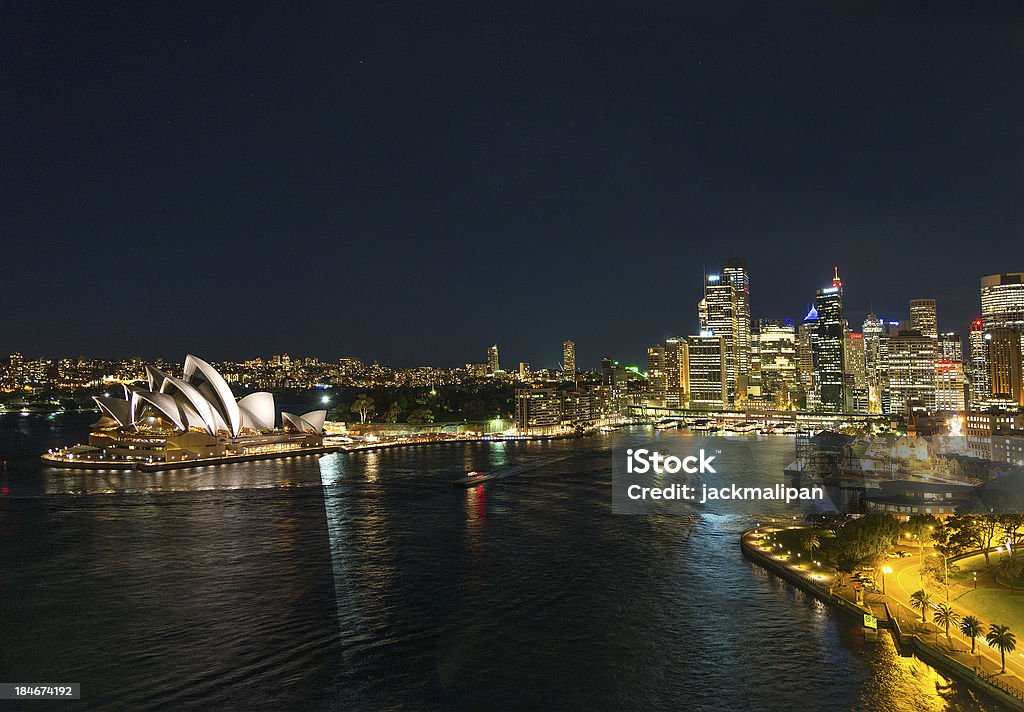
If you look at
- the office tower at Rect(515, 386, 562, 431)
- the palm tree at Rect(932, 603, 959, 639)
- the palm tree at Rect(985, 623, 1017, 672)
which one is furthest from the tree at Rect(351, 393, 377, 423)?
the palm tree at Rect(985, 623, 1017, 672)

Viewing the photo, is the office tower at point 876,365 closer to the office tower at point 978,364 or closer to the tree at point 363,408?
the office tower at point 978,364

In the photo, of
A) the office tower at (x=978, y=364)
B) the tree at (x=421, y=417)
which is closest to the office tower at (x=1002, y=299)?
the office tower at (x=978, y=364)

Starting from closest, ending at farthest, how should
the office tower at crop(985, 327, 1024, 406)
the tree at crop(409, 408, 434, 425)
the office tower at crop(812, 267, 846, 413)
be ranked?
1. the tree at crop(409, 408, 434, 425)
2. the office tower at crop(985, 327, 1024, 406)
3. the office tower at crop(812, 267, 846, 413)

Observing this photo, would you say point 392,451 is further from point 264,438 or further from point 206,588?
point 206,588

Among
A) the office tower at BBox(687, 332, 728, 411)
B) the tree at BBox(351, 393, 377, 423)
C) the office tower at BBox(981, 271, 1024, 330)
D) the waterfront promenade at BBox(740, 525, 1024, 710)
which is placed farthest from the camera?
the office tower at BBox(687, 332, 728, 411)

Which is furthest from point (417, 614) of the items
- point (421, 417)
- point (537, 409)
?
point (537, 409)

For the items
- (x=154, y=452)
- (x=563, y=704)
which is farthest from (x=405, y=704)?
(x=154, y=452)

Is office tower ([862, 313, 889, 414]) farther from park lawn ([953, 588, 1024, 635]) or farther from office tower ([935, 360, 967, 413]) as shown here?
park lawn ([953, 588, 1024, 635])

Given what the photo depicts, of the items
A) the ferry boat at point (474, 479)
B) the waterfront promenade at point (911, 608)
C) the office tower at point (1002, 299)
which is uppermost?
the office tower at point (1002, 299)
